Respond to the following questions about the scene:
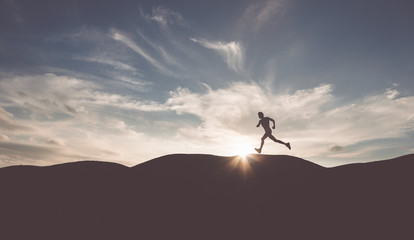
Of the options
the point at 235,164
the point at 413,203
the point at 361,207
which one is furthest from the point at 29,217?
the point at 413,203

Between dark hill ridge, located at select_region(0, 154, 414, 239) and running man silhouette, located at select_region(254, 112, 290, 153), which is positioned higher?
running man silhouette, located at select_region(254, 112, 290, 153)

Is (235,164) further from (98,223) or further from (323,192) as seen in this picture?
(98,223)

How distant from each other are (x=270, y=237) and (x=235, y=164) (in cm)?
469

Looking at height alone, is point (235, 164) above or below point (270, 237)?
above

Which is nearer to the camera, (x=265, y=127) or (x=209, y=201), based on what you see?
(x=209, y=201)

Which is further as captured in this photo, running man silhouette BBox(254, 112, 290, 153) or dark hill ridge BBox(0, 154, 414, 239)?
running man silhouette BBox(254, 112, 290, 153)

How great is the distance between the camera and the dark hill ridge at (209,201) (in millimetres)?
9555

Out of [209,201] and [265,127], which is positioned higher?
[265,127]

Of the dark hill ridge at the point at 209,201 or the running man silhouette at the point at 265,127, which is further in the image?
the running man silhouette at the point at 265,127

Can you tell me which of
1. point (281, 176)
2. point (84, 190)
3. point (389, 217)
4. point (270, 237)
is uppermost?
point (281, 176)

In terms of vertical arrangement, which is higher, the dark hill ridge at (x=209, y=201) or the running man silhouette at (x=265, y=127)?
the running man silhouette at (x=265, y=127)

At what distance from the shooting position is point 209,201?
10.6 m

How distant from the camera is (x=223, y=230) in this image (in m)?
9.38

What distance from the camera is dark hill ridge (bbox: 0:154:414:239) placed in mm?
9555
